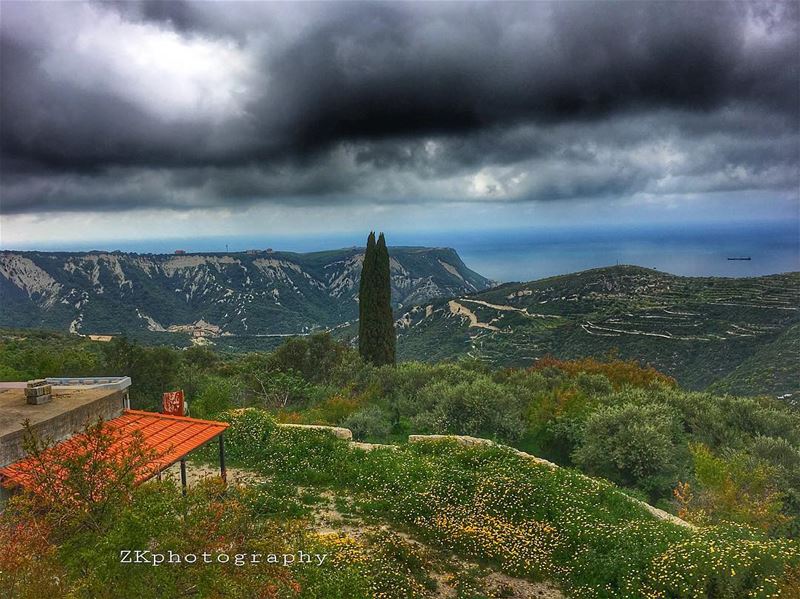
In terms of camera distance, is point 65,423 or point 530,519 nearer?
point 65,423

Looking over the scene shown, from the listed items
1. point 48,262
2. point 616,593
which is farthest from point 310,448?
point 48,262

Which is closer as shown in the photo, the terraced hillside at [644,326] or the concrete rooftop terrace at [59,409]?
the concrete rooftop terrace at [59,409]

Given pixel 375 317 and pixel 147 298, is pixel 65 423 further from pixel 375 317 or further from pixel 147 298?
pixel 147 298

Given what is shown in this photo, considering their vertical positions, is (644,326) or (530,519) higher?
(530,519)

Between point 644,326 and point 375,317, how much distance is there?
4391cm

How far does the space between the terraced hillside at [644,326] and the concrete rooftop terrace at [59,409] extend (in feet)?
141

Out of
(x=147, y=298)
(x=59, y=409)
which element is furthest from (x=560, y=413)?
(x=147, y=298)

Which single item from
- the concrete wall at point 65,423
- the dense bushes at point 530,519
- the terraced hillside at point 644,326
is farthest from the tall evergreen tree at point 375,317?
the terraced hillside at point 644,326

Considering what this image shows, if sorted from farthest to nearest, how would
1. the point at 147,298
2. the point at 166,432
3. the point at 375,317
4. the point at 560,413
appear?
1. the point at 147,298
2. the point at 375,317
3. the point at 560,413
4. the point at 166,432

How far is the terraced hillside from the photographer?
49.2 meters

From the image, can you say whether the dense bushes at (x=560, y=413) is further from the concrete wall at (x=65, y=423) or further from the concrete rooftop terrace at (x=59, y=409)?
the concrete wall at (x=65, y=423)

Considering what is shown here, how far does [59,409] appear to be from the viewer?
10.6 metres

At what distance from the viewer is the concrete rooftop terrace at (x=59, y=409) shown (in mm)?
8914

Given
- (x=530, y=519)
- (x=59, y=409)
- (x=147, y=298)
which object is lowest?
(x=147, y=298)
